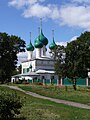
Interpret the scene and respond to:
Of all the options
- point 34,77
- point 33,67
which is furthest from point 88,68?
point 33,67

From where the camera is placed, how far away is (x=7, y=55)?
2921 inches

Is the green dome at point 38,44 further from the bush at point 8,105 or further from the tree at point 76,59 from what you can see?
the bush at point 8,105

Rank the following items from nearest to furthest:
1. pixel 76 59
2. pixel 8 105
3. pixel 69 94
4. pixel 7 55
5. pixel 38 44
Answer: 1. pixel 8 105
2. pixel 69 94
3. pixel 76 59
4. pixel 7 55
5. pixel 38 44

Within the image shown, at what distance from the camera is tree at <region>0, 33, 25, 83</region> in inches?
2832

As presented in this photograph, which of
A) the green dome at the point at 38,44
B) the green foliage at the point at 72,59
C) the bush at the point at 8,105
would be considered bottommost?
the bush at the point at 8,105

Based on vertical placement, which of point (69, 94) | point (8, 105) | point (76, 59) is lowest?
point (8, 105)

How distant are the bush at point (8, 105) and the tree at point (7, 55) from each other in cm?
5816

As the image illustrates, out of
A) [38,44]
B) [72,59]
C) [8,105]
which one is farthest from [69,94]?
[38,44]

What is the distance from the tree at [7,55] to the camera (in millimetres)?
71938

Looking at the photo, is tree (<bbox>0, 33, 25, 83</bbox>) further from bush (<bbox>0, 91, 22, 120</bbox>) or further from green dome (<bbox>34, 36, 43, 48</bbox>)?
bush (<bbox>0, 91, 22, 120</bbox>)

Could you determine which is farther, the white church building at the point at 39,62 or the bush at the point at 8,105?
the white church building at the point at 39,62

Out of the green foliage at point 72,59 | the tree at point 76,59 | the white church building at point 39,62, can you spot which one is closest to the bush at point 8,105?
the green foliage at point 72,59

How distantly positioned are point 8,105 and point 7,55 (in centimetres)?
6242

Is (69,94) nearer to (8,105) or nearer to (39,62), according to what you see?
(8,105)
